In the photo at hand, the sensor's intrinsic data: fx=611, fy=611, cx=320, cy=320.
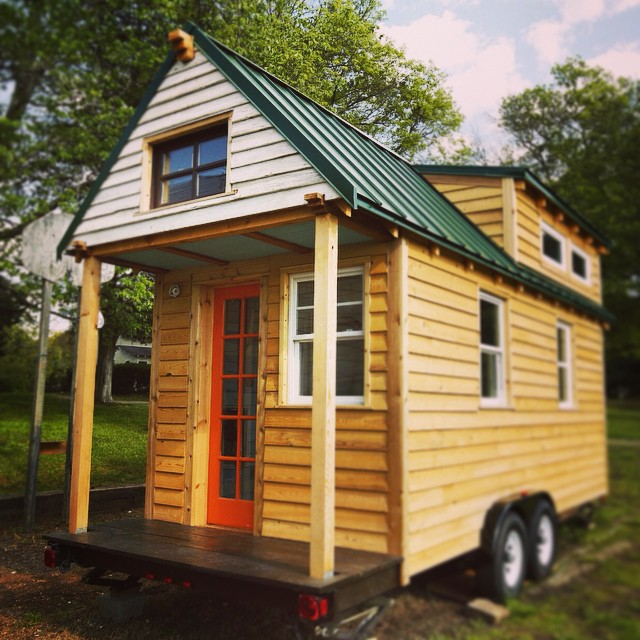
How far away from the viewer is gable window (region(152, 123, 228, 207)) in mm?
Answer: 5828

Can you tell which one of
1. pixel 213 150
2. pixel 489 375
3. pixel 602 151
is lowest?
pixel 489 375

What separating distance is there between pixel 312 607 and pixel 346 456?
1518mm

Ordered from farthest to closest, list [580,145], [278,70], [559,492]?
[278,70]
[559,492]
[580,145]

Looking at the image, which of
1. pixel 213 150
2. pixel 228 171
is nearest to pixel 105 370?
pixel 213 150

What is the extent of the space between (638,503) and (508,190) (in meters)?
5.14

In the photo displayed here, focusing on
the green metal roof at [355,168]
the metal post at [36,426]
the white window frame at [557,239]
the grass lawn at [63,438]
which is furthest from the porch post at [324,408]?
the metal post at [36,426]

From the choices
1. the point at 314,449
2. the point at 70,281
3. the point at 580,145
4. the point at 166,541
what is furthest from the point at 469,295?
the point at 70,281

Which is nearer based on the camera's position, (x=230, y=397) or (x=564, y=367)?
(x=564, y=367)

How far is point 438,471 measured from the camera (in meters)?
5.38

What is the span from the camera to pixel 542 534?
19.4 feet

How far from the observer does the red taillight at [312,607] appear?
3.89m

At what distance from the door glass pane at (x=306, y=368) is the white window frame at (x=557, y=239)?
3.75 metres

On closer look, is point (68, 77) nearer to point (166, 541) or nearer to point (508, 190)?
point (508, 190)

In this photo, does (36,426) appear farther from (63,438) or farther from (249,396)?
(249,396)
